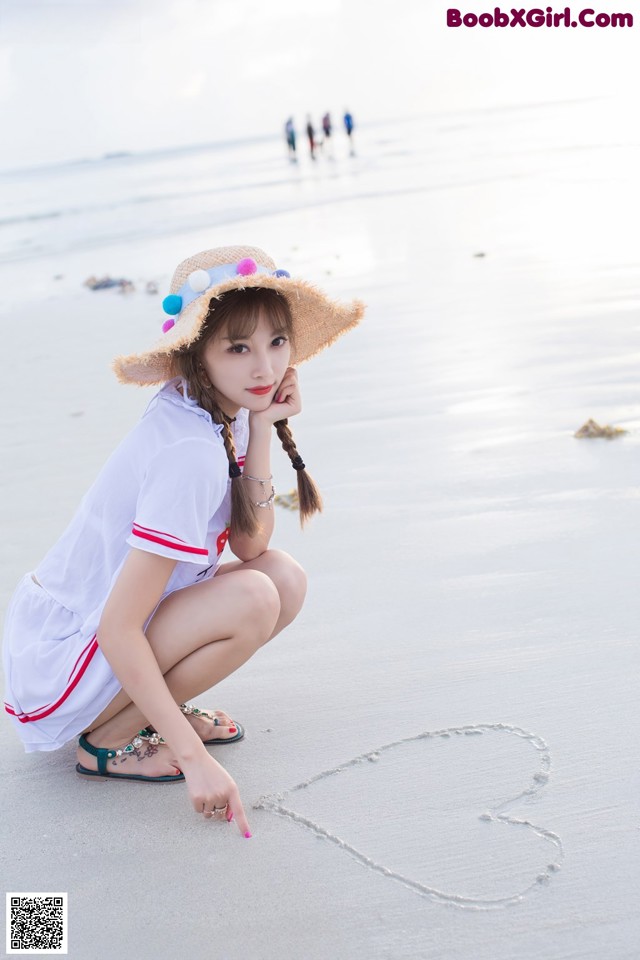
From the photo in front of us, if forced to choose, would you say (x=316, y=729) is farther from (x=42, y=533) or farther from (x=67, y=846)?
(x=42, y=533)

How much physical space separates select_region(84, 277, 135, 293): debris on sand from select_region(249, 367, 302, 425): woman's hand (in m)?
6.72

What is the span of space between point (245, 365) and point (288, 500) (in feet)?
5.34

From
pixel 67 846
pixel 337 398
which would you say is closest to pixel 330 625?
pixel 67 846

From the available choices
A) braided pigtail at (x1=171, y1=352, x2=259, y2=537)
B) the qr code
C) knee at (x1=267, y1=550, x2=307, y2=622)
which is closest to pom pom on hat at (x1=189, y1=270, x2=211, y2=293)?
braided pigtail at (x1=171, y1=352, x2=259, y2=537)

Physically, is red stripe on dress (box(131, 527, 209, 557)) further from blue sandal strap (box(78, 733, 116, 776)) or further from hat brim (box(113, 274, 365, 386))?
blue sandal strap (box(78, 733, 116, 776))

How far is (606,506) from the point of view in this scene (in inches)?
134

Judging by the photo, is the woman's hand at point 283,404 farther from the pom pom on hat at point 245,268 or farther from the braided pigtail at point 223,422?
the pom pom on hat at point 245,268

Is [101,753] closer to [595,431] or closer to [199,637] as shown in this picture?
[199,637]

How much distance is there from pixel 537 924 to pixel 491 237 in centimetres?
782

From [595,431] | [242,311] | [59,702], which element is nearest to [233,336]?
[242,311]

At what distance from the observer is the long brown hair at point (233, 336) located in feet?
7.07

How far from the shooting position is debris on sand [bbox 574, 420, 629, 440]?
3.95 m

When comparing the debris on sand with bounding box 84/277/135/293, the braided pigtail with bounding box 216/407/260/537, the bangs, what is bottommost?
the debris on sand with bounding box 84/277/135/293

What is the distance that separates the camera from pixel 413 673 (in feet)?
8.54
